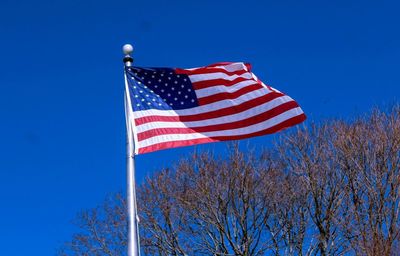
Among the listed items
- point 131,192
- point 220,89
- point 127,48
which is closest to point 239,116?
point 220,89

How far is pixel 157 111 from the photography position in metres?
8.14

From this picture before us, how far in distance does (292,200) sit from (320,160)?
1.68m

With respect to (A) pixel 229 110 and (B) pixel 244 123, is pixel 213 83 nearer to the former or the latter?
(A) pixel 229 110

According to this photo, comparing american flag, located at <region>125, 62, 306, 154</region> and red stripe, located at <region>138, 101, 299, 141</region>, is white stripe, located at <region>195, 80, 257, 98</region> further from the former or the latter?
red stripe, located at <region>138, 101, 299, 141</region>

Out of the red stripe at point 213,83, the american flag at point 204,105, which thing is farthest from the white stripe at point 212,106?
the red stripe at point 213,83

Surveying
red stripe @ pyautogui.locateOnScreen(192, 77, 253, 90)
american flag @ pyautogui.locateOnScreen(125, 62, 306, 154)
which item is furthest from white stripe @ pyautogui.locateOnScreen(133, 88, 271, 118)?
red stripe @ pyautogui.locateOnScreen(192, 77, 253, 90)

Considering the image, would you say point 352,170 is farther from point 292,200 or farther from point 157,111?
point 157,111

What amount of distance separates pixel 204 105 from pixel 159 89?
0.63 m

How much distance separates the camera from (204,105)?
8.48 meters

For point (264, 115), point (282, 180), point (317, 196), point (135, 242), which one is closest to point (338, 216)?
point (317, 196)

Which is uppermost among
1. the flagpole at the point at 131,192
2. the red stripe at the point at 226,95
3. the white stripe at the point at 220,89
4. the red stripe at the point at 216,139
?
the white stripe at the point at 220,89

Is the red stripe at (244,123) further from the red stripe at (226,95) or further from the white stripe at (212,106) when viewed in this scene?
the red stripe at (226,95)

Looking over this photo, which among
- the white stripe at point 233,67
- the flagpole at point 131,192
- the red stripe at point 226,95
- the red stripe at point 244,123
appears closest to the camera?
the flagpole at point 131,192

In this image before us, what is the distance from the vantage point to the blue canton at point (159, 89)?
8133 mm
